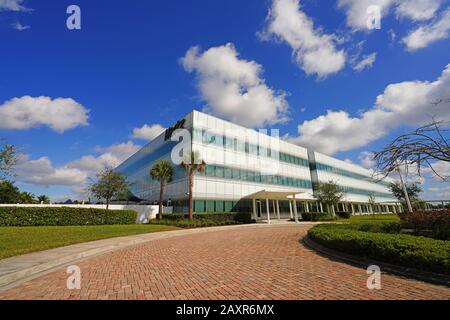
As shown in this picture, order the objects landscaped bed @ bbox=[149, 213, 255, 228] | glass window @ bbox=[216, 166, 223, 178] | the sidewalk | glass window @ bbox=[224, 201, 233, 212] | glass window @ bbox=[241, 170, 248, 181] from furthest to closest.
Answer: glass window @ bbox=[241, 170, 248, 181], glass window @ bbox=[224, 201, 233, 212], glass window @ bbox=[216, 166, 223, 178], landscaped bed @ bbox=[149, 213, 255, 228], the sidewalk

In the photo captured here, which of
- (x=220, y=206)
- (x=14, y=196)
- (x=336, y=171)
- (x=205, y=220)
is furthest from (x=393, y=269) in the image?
(x=14, y=196)

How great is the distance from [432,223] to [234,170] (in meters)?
24.4

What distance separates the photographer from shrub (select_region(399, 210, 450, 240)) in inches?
418

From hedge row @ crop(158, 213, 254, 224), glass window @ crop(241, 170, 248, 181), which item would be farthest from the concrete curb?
glass window @ crop(241, 170, 248, 181)

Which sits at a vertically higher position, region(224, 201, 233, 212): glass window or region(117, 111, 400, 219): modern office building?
region(117, 111, 400, 219): modern office building

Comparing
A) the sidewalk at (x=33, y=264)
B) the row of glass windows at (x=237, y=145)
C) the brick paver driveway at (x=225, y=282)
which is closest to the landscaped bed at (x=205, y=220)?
the row of glass windows at (x=237, y=145)

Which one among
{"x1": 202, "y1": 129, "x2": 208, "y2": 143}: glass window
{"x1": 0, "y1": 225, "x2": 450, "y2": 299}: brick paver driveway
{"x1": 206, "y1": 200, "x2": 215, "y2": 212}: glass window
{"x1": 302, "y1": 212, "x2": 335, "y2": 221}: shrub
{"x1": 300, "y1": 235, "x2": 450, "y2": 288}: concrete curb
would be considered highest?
{"x1": 202, "y1": 129, "x2": 208, "y2": 143}: glass window

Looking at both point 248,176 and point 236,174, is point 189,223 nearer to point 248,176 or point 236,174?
point 236,174

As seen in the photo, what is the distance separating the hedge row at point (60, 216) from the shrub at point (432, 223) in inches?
965

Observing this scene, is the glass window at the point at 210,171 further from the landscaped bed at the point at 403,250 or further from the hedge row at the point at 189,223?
the landscaped bed at the point at 403,250

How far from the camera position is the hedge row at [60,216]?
19359 millimetres

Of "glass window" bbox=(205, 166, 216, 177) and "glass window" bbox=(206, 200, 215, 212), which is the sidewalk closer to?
"glass window" bbox=(206, 200, 215, 212)

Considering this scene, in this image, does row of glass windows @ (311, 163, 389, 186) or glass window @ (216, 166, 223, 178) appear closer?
glass window @ (216, 166, 223, 178)
